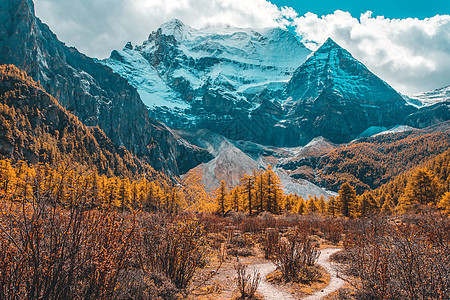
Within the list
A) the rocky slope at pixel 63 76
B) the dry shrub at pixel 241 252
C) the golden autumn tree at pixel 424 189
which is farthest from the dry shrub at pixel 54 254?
the rocky slope at pixel 63 76

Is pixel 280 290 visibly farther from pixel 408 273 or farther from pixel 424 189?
pixel 424 189

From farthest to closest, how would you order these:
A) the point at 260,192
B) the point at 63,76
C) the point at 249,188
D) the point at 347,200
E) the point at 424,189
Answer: the point at 63,76
the point at 347,200
the point at 249,188
the point at 260,192
the point at 424,189

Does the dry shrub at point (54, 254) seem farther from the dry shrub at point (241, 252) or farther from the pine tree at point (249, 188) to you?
the pine tree at point (249, 188)

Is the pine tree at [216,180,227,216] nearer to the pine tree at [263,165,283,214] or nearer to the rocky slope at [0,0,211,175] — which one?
the pine tree at [263,165,283,214]

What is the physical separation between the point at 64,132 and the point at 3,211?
437 feet

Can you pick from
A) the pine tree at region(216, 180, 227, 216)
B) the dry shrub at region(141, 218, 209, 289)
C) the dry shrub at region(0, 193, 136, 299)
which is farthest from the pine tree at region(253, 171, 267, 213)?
the dry shrub at region(0, 193, 136, 299)

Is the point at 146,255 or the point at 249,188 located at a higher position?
the point at 249,188

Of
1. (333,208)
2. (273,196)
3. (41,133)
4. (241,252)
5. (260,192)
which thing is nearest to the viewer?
(241,252)

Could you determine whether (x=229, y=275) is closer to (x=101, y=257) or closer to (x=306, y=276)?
(x=306, y=276)

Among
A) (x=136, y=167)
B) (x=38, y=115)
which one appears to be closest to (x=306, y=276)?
(x=38, y=115)

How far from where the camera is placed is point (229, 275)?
10672 millimetres

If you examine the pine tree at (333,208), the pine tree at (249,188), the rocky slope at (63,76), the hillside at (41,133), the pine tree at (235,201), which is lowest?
the pine tree at (333,208)

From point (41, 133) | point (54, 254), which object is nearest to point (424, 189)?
point (54, 254)

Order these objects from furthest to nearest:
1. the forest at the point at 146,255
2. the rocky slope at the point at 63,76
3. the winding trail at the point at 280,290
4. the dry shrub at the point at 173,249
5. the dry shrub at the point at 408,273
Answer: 1. the rocky slope at the point at 63,76
2. the winding trail at the point at 280,290
3. the dry shrub at the point at 173,249
4. the dry shrub at the point at 408,273
5. the forest at the point at 146,255
